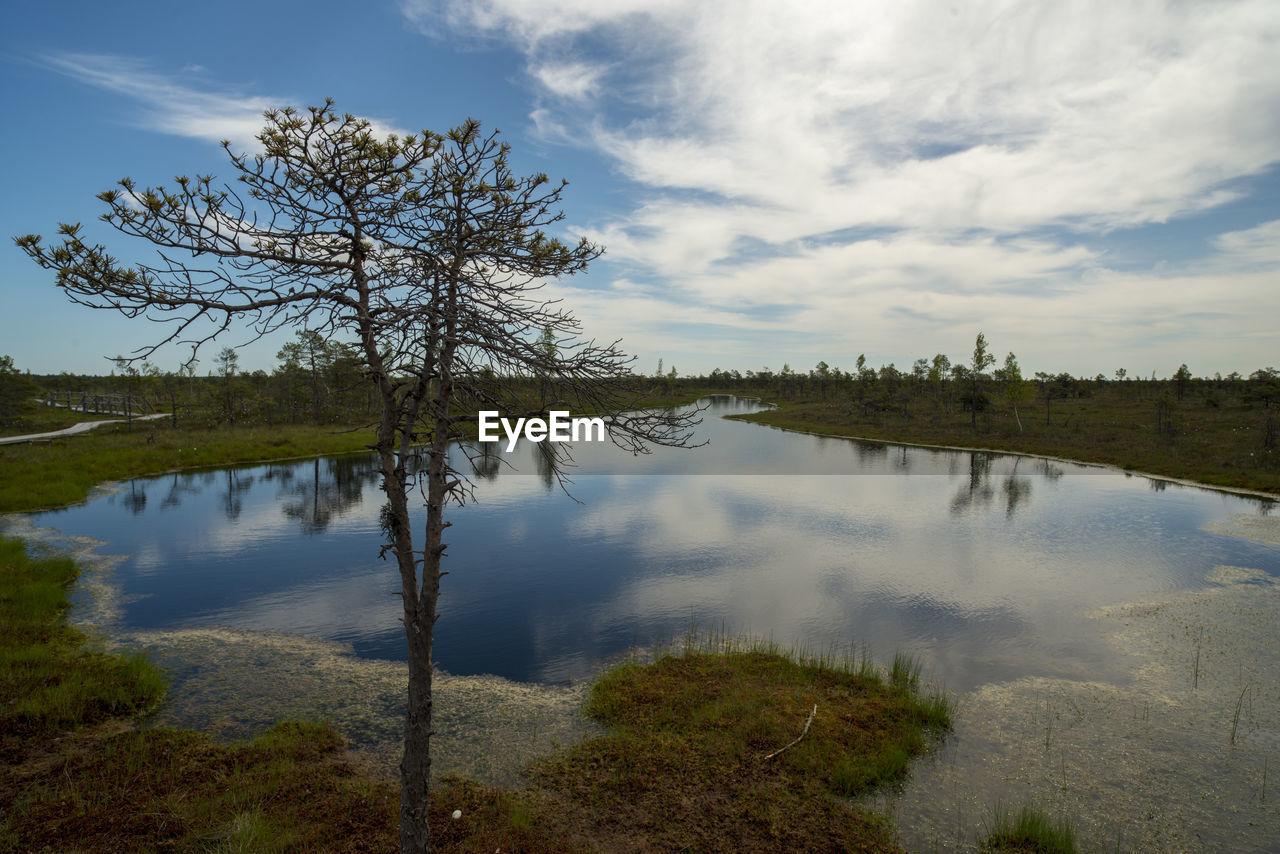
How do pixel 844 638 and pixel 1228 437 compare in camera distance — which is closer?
pixel 844 638

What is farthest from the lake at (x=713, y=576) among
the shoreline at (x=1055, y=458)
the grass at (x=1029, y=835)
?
the shoreline at (x=1055, y=458)

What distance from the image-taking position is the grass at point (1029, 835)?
318 inches

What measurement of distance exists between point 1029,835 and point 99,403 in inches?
3497

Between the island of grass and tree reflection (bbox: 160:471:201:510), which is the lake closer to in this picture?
tree reflection (bbox: 160:471:201:510)

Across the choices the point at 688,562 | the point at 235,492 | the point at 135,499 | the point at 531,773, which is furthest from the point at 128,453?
the point at 531,773

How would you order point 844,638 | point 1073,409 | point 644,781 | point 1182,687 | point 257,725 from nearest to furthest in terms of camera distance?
point 644,781 → point 257,725 → point 1182,687 → point 844,638 → point 1073,409

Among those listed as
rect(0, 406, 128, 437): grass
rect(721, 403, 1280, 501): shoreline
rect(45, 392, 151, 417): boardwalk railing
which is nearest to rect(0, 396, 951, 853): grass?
rect(721, 403, 1280, 501): shoreline

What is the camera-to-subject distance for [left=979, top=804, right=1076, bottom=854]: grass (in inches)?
318

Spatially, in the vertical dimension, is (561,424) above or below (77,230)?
below

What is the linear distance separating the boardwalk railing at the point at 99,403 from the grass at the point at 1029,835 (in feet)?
253

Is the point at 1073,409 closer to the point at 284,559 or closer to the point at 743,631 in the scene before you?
the point at 743,631

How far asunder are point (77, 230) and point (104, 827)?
6907 millimetres

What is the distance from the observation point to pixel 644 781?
919 cm

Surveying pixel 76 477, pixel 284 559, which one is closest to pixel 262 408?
pixel 76 477
